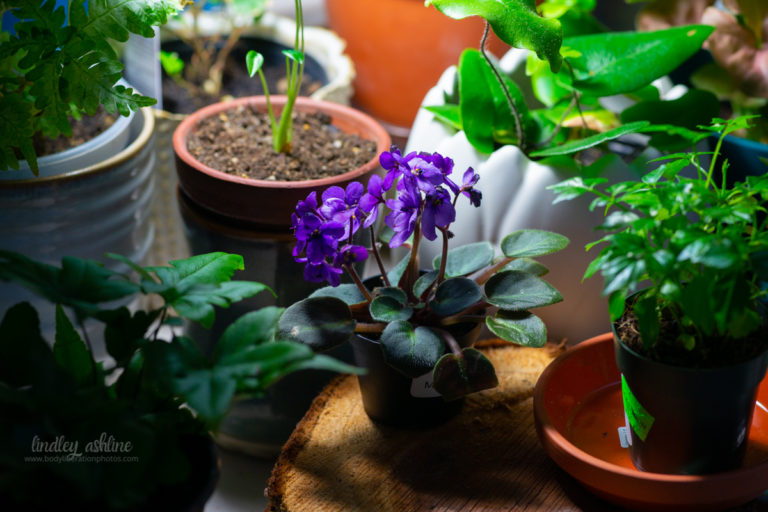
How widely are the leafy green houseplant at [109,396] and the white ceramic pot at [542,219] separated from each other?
0.45 metres

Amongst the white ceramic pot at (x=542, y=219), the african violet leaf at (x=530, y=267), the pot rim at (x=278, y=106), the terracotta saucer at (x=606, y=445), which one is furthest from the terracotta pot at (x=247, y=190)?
the terracotta saucer at (x=606, y=445)

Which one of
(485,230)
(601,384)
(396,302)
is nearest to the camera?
(396,302)

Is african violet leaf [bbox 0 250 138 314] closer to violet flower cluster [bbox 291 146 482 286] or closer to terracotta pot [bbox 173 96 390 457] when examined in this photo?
violet flower cluster [bbox 291 146 482 286]

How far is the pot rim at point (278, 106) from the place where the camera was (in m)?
0.96

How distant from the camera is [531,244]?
0.84 metres

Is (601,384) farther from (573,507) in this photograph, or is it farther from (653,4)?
(653,4)

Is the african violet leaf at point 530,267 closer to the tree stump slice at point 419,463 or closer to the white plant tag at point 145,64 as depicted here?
the tree stump slice at point 419,463

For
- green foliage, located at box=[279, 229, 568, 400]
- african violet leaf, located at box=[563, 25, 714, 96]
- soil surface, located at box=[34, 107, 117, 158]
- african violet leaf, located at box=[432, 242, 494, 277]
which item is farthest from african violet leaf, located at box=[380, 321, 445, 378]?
soil surface, located at box=[34, 107, 117, 158]

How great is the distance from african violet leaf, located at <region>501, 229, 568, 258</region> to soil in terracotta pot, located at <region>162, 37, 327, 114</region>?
68 centimetres

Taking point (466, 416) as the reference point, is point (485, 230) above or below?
above

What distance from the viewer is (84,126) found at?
3.73 feet

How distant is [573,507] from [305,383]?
43 centimetres

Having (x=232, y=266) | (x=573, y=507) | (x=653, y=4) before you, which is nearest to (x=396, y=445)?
(x=573, y=507)

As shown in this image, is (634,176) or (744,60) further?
(744,60)
